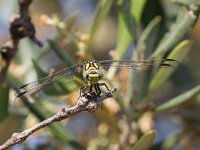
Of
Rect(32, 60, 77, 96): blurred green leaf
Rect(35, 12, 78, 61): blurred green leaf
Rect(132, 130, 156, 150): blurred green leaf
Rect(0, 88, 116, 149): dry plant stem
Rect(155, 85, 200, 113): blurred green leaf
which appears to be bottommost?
Rect(132, 130, 156, 150): blurred green leaf

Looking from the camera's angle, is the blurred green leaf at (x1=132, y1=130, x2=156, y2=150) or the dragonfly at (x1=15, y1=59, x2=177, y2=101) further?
the dragonfly at (x1=15, y1=59, x2=177, y2=101)

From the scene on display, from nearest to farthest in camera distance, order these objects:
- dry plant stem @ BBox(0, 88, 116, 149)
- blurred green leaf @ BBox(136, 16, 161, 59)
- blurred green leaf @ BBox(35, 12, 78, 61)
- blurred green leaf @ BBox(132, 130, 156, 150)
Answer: dry plant stem @ BBox(0, 88, 116, 149)
blurred green leaf @ BBox(132, 130, 156, 150)
blurred green leaf @ BBox(136, 16, 161, 59)
blurred green leaf @ BBox(35, 12, 78, 61)

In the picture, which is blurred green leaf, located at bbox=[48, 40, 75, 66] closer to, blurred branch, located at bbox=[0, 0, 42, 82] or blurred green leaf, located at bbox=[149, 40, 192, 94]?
blurred branch, located at bbox=[0, 0, 42, 82]

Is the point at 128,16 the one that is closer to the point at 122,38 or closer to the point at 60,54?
the point at 122,38

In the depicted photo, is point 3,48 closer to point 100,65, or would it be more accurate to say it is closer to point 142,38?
point 100,65

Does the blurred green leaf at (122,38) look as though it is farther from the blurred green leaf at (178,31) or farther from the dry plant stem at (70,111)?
the dry plant stem at (70,111)

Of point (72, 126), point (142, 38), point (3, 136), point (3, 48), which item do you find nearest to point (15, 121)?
point (3, 136)

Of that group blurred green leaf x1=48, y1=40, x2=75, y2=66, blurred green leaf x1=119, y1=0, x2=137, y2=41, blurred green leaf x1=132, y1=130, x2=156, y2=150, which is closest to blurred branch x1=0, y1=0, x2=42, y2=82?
blurred green leaf x1=48, y1=40, x2=75, y2=66

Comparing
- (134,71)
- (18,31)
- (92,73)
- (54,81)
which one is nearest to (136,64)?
(134,71)
